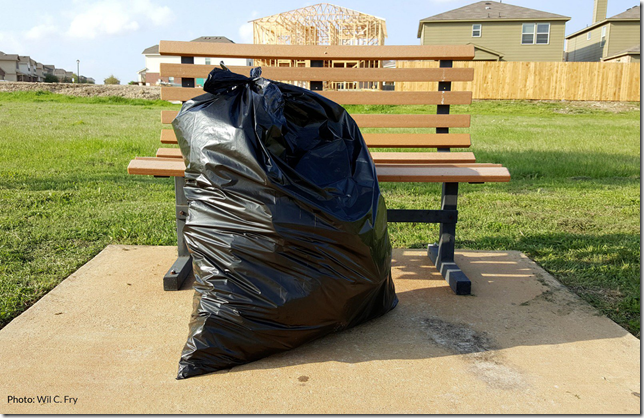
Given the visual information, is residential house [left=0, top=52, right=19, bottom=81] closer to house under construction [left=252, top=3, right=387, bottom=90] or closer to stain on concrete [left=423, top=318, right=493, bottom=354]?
house under construction [left=252, top=3, right=387, bottom=90]

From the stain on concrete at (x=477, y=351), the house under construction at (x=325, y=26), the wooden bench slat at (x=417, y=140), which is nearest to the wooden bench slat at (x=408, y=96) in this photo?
the wooden bench slat at (x=417, y=140)

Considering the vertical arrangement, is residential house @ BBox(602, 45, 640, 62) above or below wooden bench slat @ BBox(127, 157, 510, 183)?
above

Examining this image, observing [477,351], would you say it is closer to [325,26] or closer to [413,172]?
[413,172]

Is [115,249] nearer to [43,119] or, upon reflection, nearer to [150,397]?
[150,397]

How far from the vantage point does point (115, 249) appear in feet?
11.4

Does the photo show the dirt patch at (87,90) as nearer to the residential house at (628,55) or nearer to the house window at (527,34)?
the house window at (527,34)

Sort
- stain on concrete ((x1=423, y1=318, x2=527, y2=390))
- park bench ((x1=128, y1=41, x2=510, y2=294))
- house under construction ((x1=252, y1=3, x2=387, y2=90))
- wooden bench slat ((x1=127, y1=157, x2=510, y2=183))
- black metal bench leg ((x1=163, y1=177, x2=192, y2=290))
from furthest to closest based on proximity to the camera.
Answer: house under construction ((x1=252, y1=3, x2=387, y2=90)) → park bench ((x1=128, y1=41, x2=510, y2=294)) → black metal bench leg ((x1=163, y1=177, x2=192, y2=290)) → wooden bench slat ((x1=127, y1=157, x2=510, y2=183)) → stain on concrete ((x1=423, y1=318, x2=527, y2=390))

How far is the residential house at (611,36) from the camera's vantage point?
1145 inches

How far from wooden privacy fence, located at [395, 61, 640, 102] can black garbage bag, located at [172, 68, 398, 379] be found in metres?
20.4

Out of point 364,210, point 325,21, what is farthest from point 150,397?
point 325,21

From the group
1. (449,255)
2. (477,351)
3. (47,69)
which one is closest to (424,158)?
(449,255)

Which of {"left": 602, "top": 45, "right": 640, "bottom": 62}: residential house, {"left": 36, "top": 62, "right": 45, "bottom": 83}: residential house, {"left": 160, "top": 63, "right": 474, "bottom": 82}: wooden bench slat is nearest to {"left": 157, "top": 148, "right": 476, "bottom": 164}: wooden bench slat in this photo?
{"left": 160, "top": 63, "right": 474, "bottom": 82}: wooden bench slat

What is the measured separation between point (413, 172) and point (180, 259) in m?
1.39

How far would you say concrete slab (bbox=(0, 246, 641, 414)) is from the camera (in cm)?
181
